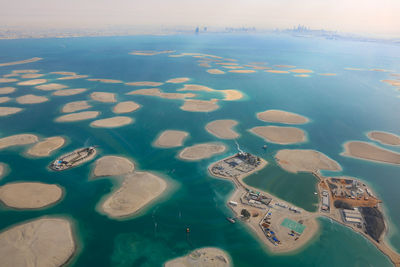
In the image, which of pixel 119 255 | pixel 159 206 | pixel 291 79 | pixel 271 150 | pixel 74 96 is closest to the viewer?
pixel 119 255

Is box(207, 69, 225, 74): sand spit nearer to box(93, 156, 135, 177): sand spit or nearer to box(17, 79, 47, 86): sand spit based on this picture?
box(17, 79, 47, 86): sand spit

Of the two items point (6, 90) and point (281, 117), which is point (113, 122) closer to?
point (281, 117)

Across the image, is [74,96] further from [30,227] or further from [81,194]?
[30,227]

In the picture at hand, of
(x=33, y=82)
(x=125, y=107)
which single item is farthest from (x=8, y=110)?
(x=33, y=82)

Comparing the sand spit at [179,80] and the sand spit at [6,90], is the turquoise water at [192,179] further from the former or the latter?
the sand spit at [179,80]

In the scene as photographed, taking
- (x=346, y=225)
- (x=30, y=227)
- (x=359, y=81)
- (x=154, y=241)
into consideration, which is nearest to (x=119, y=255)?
(x=154, y=241)

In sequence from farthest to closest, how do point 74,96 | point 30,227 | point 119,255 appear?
point 74,96 < point 30,227 < point 119,255

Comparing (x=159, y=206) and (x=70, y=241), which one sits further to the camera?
(x=159, y=206)
